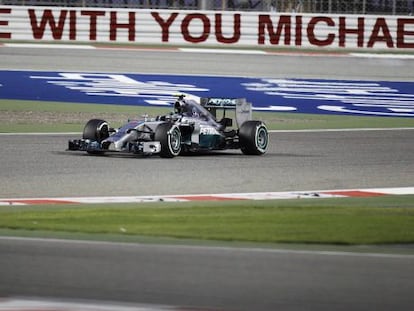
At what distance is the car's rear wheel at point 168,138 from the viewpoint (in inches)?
584

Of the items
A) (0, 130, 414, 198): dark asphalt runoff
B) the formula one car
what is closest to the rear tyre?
the formula one car

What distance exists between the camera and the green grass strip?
926cm

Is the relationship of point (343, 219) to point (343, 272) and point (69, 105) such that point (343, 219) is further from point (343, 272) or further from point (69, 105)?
point (69, 105)

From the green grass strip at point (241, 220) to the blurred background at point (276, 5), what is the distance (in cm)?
1762

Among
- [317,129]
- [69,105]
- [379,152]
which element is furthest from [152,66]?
[379,152]

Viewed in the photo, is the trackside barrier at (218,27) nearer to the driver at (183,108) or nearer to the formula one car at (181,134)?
the formula one car at (181,134)

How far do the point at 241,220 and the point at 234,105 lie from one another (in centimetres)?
574

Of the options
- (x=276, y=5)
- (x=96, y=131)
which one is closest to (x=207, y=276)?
(x=96, y=131)

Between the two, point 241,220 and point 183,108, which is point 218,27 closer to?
point 183,108

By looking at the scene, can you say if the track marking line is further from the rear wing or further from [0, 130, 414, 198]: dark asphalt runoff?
the rear wing

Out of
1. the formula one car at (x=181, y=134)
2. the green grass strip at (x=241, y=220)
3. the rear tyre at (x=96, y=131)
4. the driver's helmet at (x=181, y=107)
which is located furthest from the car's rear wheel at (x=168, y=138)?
the green grass strip at (x=241, y=220)

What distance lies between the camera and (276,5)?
29.1 m

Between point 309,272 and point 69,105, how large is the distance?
1466 centimetres

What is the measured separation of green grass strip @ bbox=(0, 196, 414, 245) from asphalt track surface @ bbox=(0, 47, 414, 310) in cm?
79
